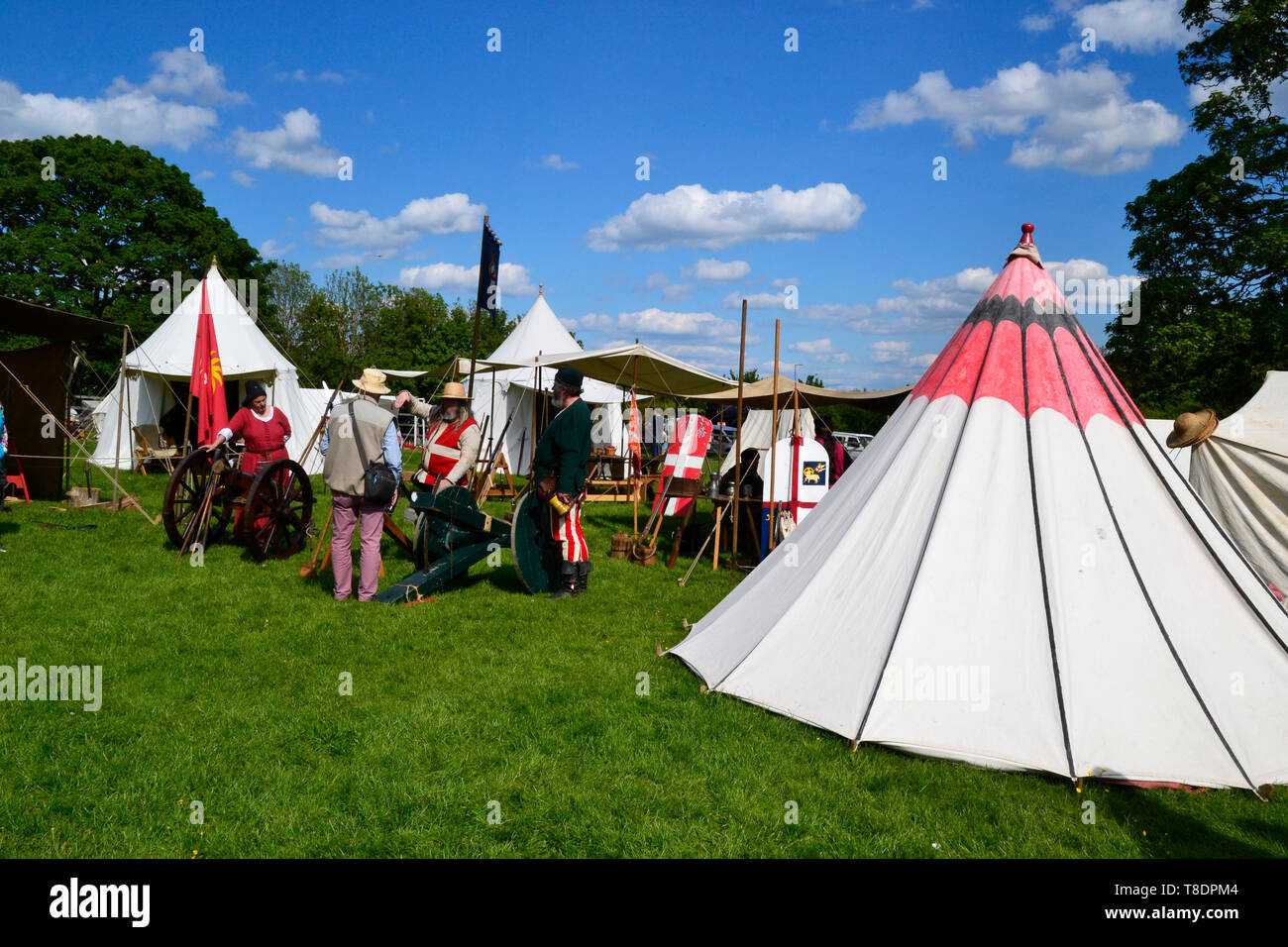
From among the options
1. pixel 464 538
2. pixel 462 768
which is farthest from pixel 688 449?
pixel 462 768

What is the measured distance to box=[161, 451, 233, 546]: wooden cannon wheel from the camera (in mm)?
7906

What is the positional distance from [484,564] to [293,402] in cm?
1297

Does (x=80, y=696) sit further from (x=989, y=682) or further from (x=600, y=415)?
(x=600, y=415)

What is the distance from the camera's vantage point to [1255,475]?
4742mm

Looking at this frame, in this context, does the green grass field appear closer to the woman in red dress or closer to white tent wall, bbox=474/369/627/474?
the woman in red dress

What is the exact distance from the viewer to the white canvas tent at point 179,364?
54.4 feet

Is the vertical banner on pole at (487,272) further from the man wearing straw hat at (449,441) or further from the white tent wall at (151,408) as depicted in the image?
the white tent wall at (151,408)

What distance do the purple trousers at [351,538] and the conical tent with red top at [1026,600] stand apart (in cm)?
295

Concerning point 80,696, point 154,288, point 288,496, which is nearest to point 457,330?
point 154,288

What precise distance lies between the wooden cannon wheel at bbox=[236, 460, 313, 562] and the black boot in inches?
123

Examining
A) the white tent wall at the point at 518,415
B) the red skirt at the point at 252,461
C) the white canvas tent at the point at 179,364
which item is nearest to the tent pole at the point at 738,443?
the red skirt at the point at 252,461

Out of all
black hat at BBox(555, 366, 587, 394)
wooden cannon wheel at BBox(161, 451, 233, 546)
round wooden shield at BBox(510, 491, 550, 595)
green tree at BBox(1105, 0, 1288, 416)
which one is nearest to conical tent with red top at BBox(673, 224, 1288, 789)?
round wooden shield at BBox(510, 491, 550, 595)

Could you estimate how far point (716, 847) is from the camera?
2.96 metres

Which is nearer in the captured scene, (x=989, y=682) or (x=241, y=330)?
(x=989, y=682)
